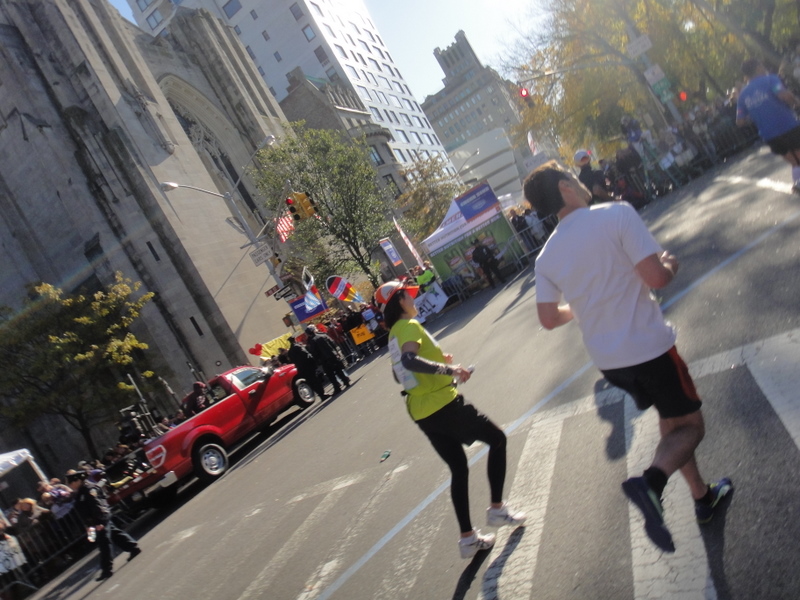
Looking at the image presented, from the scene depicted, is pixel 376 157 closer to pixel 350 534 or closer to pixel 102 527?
pixel 102 527

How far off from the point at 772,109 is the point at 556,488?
17.3ft

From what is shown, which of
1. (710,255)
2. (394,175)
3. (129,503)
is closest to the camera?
(710,255)

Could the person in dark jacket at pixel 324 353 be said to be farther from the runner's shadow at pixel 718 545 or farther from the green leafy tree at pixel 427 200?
the green leafy tree at pixel 427 200

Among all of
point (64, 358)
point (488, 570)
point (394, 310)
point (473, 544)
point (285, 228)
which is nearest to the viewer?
point (488, 570)

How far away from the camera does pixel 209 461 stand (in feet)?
41.7

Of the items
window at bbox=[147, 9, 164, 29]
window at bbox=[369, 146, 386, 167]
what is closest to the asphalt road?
window at bbox=[369, 146, 386, 167]

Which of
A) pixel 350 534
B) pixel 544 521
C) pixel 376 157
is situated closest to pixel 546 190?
pixel 544 521

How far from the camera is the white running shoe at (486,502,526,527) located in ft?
14.4

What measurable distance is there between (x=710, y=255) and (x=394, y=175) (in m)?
55.6

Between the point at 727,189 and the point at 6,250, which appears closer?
the point at 727,189

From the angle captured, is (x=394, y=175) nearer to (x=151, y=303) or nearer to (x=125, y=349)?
(x=151, y=303)

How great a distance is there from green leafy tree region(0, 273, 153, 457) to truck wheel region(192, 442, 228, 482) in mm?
12782

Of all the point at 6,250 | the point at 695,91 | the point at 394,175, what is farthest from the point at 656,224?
→ the point at 394,175

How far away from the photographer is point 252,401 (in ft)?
46.9
